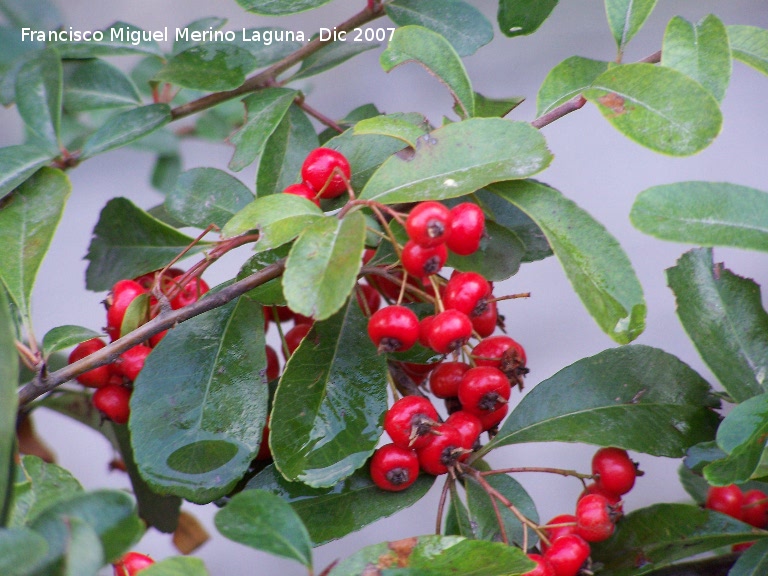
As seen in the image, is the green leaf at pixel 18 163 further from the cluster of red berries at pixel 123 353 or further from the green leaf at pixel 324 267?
the green leaf at pixel 324 267

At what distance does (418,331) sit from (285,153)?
0.81 feet

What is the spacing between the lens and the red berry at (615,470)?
54cm

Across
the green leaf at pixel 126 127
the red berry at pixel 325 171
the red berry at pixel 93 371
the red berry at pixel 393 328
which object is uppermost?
the green leaf at pixel 126 127

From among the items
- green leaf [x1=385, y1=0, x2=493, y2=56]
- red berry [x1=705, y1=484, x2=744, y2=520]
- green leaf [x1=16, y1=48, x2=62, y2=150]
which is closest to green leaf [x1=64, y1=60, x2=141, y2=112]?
green leaf [x1=16, y1=48, x2=62, y2=150]

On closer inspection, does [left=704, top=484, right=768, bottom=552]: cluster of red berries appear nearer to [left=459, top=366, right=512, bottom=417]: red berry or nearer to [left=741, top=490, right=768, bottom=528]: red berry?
[left=741, top=490, right=768, bottom=528]: red berry

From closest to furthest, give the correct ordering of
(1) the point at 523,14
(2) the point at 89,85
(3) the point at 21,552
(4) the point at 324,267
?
(3) the point at 21,552 → (4) the point at 324,267 → (1) the point at 523,14 → (2) the point at 89,85

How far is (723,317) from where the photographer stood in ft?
1.78

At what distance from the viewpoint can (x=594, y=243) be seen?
46cm

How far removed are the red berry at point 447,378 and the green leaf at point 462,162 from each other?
14 cm

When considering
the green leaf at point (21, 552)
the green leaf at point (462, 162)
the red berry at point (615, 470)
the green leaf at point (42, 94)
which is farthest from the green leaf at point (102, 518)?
the green leaf at point (42, 94)

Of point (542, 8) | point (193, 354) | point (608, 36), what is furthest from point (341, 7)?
point (193, 354)

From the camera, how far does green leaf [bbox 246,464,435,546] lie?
0.51 meters

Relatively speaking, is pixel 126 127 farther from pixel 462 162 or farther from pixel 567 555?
pixel 567 555

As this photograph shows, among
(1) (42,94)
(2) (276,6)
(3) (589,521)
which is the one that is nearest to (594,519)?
(3) (589,521)
